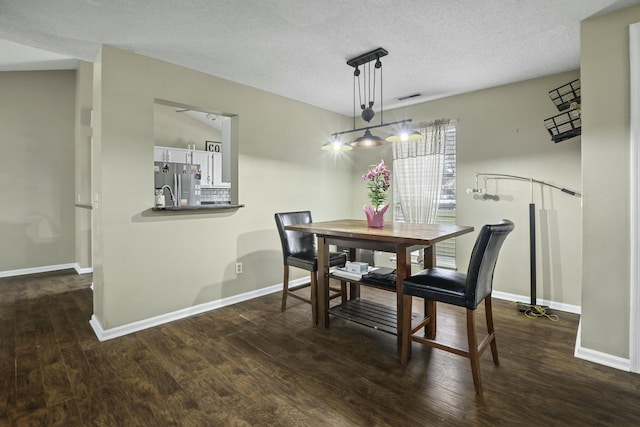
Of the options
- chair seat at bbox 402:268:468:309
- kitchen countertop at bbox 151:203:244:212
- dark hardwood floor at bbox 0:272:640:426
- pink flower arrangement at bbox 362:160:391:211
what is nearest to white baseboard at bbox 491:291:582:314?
dark hardwood floor at bbox 0:272:640:426

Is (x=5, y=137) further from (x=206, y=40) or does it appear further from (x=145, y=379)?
(x=145, y=379)

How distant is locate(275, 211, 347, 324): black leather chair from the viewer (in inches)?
114

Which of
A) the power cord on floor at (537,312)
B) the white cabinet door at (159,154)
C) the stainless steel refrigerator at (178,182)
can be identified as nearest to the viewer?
the power cord on floor at (537,312)

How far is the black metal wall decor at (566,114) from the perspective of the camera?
2854 mm

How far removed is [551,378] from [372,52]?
2.77m

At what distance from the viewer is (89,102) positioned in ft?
15.1

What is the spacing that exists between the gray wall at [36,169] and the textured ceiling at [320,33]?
2.94 metres

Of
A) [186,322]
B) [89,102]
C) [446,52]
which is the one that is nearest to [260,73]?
[446,52]

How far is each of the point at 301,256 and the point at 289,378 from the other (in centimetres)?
126

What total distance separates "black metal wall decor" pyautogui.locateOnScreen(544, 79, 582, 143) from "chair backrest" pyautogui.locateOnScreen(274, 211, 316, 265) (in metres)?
2.63

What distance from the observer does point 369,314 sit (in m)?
2.68

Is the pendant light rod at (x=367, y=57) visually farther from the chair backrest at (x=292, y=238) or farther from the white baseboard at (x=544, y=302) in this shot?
the white baseboard at (x=544, y=302)

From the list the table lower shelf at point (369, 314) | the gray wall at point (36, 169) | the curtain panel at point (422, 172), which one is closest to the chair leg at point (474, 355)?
the table lower shelf at point (369, 314)

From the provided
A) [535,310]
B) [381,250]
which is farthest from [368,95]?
[535,310]
